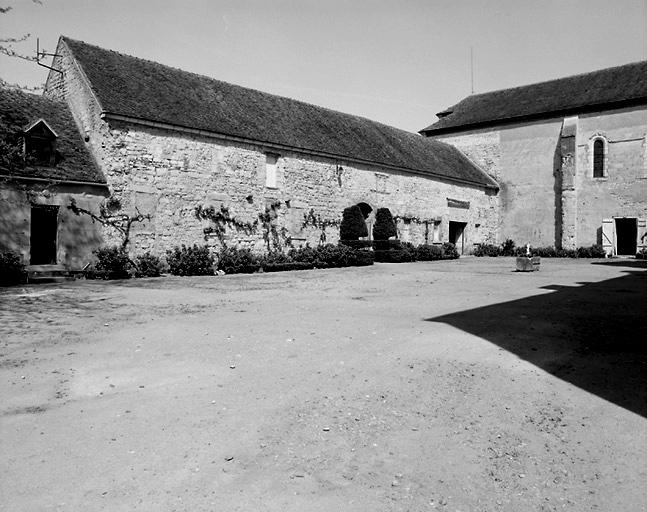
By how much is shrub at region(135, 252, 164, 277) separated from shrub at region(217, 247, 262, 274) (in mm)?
2222

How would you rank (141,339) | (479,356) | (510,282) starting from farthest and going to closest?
1. (510,282)
2. (141,339)
3. (479,356)

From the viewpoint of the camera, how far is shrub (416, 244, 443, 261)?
79.5 ft

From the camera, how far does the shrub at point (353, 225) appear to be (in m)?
21.6

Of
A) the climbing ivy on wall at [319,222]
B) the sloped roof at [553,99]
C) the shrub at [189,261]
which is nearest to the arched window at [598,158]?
the sloped roof at [553,99]

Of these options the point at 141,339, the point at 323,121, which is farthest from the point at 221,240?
the point at 141,339

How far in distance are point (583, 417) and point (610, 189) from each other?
27.4 meters

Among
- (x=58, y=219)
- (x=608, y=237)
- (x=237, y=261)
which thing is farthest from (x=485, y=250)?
(x=58, y=219)

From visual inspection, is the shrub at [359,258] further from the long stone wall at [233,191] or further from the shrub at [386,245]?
the shrub at [386,245]

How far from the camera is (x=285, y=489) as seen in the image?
3109 millimetres

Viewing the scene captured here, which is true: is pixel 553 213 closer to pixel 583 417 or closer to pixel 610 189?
pixel 610 189

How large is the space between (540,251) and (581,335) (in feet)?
79.5

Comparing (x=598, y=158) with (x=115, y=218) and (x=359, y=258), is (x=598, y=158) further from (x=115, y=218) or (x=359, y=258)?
(x=115, y=218)

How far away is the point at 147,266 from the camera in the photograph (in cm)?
1544

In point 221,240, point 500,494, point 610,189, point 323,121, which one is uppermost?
point 323,121
